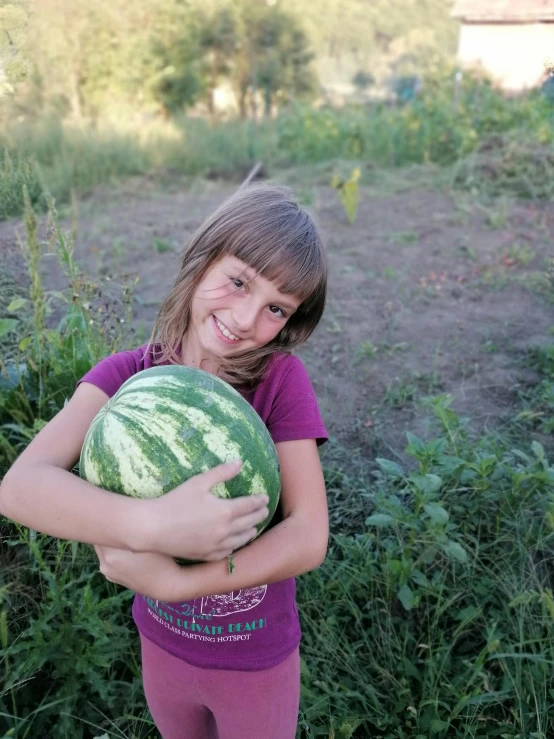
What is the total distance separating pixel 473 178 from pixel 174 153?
18.2 ft

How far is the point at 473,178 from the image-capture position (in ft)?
26.7

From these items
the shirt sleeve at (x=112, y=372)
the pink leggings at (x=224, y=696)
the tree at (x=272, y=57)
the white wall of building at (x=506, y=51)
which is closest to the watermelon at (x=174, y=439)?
the shirt sleeve at (x=112, y=372)

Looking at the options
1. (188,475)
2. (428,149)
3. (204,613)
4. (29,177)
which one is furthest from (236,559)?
(428,149)

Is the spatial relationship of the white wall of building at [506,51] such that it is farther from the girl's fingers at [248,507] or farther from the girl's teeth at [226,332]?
the girl's fingers at [248,507]

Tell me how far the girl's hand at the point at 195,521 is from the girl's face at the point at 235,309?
49 centimetres

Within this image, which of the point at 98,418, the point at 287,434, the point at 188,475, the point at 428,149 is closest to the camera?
the point at 188,475

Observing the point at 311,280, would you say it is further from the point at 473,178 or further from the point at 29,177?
the point at 473,178

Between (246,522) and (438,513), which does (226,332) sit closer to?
(246,522)

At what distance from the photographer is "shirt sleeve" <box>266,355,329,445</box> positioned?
140 cm

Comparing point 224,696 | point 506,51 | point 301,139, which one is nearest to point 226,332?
point 224,696

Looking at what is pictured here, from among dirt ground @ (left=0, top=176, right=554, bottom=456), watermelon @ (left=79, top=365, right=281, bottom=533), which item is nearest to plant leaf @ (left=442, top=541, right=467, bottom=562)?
watermelon @ (left=79, top=365, right=281, bottom=533)

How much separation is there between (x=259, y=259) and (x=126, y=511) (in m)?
0.69

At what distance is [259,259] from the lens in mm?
1469

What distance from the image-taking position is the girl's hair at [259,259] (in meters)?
1.48
